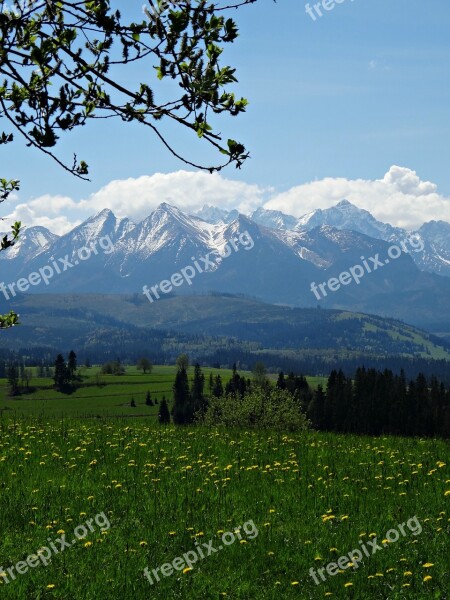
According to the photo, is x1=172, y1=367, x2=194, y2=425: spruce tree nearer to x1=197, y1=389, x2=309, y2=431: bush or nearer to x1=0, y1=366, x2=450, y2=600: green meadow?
x1=197, y1=389, x2=309, y2=431: bush

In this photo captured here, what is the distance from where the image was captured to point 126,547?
449 inches

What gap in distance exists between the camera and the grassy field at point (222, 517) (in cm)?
1003

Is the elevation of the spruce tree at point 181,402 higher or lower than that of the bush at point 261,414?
lower

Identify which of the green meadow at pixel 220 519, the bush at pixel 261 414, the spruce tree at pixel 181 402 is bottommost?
the spruce tree at pixel 181 402

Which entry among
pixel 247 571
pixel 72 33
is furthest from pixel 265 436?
pixel 72 33

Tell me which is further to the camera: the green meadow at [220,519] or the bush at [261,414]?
the bush at [261,414]

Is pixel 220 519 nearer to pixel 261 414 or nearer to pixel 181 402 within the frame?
pixel 261 414

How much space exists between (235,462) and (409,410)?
101242mm

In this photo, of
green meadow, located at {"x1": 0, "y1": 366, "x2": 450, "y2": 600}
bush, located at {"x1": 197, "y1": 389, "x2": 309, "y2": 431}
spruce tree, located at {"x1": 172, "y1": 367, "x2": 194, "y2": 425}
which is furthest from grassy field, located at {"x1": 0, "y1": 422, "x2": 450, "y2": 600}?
spruce tree, located at {"x1": 172, "y1": 367, "x2": 194, "y2": 425}

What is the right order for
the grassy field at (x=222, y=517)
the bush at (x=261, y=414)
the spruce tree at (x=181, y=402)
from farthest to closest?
the spruce tree at (x=181, y=402), the bush at (x=261, y=414), the grassy field at (x=222, y=517)

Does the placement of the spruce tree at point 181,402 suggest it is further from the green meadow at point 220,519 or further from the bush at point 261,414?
the green meadow at point 220,519

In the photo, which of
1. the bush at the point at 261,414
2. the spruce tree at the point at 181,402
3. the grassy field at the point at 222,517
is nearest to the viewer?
the grassy field at the point at 222,517

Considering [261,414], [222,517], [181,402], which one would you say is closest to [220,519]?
[222,517]

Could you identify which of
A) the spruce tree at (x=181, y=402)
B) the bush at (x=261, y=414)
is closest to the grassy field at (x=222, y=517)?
the bush at (x=261, y=414)
